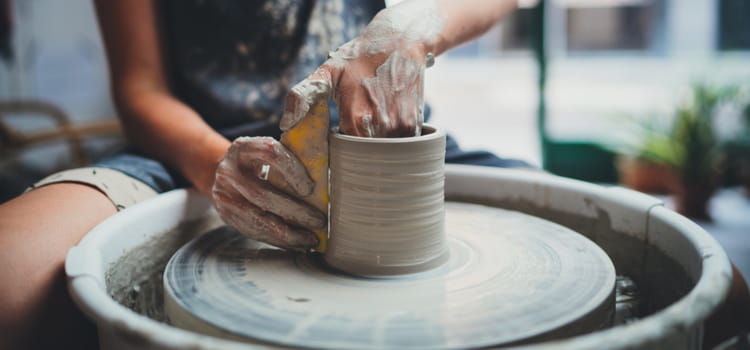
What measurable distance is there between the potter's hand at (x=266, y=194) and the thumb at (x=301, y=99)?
0.06m

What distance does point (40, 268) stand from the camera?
83 cm

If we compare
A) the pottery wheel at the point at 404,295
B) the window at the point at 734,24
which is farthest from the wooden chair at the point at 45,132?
the window at the point at 734,24

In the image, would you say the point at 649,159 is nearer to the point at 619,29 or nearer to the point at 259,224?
the point at 619,29

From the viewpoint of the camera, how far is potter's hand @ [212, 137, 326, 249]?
0.85 metres

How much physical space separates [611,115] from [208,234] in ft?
10.7

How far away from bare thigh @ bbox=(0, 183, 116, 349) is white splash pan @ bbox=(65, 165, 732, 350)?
0.21 ft

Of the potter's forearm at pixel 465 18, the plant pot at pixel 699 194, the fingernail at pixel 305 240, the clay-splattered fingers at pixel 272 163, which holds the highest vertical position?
the potter's forearm at pixel 465 18

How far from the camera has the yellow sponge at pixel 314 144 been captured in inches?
33.1

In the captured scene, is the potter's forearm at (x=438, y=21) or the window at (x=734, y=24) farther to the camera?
the window at (x=734, y=24)

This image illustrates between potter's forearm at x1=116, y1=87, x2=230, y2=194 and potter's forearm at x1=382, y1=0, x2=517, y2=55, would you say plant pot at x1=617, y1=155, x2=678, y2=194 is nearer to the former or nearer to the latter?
potter's forearm at x1=382, y1=0, x2=517, y2=55

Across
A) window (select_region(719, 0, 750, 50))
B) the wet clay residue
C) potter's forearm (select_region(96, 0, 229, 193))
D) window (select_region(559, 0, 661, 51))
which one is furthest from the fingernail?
window (select_region(559, 0, 661, 51))

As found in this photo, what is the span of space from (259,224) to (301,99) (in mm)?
200

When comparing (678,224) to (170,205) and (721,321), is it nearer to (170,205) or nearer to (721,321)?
(721,321)

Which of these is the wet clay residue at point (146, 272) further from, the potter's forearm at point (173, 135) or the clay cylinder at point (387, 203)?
the clay cylinder at point (387, 203)
